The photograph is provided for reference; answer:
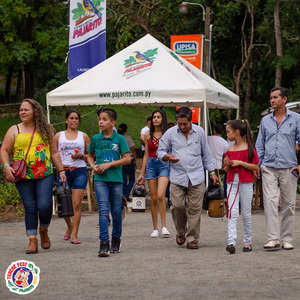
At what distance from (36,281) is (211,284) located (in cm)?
165

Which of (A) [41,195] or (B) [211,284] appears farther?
(A) [41,195]

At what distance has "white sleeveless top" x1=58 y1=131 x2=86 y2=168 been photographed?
9039mm

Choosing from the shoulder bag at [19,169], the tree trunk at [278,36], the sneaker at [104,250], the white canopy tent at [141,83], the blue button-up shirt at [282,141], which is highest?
the tree trunk at [278,36]

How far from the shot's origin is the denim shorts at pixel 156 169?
31.6ft

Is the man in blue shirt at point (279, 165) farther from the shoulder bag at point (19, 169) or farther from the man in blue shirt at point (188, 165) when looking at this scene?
the shoulder bag at point (19, 169)

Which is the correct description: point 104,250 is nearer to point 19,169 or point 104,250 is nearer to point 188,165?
point 19,169

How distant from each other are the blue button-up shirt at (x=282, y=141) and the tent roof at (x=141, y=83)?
4.55 meters

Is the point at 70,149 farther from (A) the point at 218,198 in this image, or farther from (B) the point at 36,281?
(B) the point at 36,281

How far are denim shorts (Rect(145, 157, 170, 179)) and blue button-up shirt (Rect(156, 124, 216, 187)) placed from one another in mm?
1115

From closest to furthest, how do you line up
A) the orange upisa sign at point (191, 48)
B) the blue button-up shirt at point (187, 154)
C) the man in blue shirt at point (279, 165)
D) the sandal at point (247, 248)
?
the sandal at point (247, 248) → the man in blue shirt at point (279, 165) → the blue button-up shirt at point (187, 154) → the orange upisa sign at point (191, 48)

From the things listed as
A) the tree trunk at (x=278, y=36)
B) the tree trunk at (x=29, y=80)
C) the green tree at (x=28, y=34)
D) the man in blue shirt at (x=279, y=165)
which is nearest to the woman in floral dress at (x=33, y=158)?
the man in blue shirt at (x=279, y=165)

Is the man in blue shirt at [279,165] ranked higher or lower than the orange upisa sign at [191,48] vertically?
lower

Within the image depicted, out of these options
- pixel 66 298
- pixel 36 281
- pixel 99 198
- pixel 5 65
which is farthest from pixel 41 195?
pixel 5 65

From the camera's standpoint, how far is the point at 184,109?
8430mm
